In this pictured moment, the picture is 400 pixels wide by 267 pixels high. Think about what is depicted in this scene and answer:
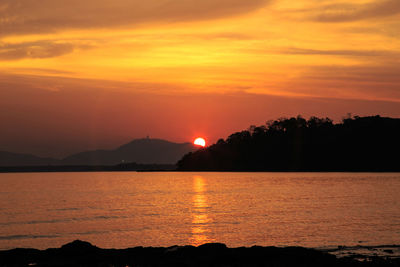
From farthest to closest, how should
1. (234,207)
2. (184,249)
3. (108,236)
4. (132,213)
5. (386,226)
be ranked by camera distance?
(234,207), (132,213), (386,226), (108,236), (184,249)

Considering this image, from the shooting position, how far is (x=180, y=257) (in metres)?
42.0

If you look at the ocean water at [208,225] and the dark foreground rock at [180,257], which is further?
the ocean water at [208,225]

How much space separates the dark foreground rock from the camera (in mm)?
39531

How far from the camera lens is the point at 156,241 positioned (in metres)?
57.0

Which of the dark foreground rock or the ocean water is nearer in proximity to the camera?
the dark foreground rock

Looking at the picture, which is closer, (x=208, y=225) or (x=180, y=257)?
(x=180, y=257)

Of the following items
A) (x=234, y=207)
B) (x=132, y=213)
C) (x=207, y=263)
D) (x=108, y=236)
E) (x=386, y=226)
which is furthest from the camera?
(x=234, y=207)

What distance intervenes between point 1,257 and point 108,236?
64.9ft

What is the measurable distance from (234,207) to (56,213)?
3105 centimetres

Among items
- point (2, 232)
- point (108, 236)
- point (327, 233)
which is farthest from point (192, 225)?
point (2, 232)

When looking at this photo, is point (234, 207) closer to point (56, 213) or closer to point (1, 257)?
point (56, 213)

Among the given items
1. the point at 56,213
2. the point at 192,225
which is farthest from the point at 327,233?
the point at 56,213

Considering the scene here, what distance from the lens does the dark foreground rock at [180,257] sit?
39531 millimetres

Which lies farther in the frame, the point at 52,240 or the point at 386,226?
the point at 386,226
